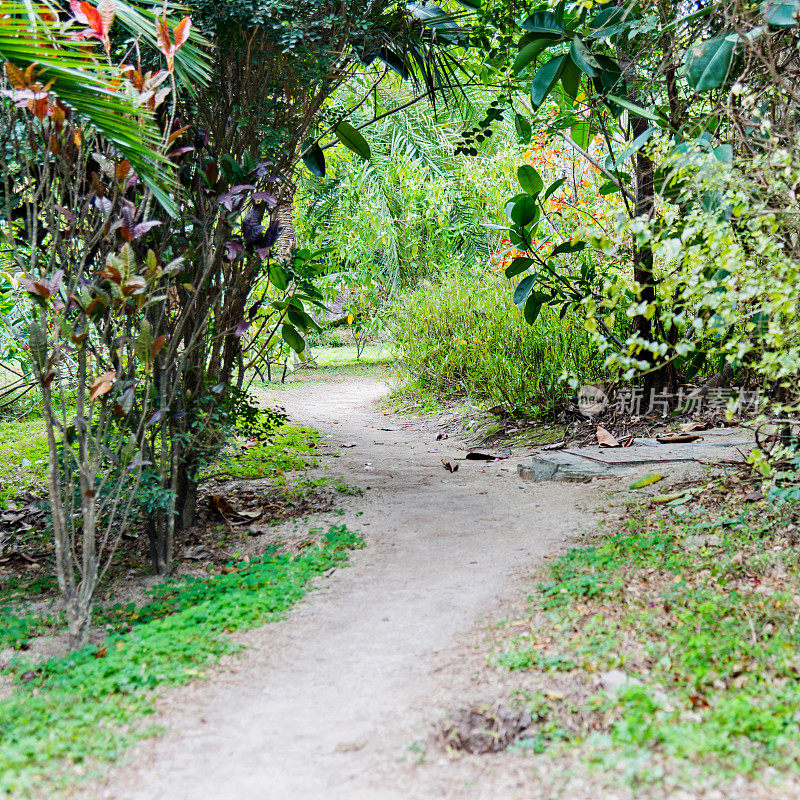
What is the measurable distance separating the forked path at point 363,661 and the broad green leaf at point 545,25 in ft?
8.57

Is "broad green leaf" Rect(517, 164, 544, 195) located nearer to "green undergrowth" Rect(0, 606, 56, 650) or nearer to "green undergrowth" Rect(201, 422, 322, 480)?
Result: "green undergrowth" Rect(201, 422, 322, 480)

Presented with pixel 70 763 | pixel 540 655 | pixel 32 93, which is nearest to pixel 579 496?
pixel 540 655

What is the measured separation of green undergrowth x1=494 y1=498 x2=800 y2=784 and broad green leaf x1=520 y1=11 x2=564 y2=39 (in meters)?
2.64

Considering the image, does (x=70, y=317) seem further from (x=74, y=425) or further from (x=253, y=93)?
(x=253, y=93)

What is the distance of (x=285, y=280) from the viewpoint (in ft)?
15.9

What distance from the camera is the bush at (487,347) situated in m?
6.71

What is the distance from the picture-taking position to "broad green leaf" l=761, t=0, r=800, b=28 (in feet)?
8.68

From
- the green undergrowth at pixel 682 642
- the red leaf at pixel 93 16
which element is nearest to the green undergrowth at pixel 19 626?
the green undergrowth at pixel 682 642

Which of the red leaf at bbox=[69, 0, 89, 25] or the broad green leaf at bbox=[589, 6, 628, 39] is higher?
the broad green leaf at bbox=[589, 6, 628, 39]

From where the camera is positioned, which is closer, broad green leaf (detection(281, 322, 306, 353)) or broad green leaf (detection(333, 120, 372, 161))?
broad green leaf (detection(333, 120, 372, 161))

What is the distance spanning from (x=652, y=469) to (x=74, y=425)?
3326mm

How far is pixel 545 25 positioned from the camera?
12.9 ft

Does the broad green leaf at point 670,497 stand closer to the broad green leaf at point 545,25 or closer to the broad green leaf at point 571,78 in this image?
the broad green leaf at point 571,78

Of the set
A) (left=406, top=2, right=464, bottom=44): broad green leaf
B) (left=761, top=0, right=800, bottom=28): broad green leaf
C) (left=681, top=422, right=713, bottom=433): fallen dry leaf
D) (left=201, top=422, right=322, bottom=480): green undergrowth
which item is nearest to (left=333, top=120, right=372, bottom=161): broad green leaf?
(left=406, top=2, right=464, bottom=44): broad green leaf
